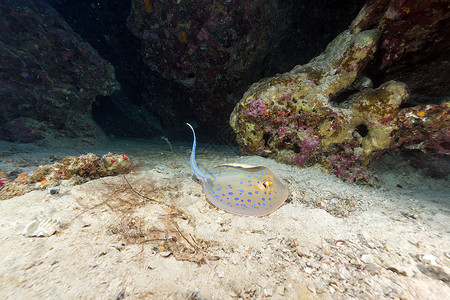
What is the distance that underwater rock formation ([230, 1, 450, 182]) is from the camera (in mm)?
2848

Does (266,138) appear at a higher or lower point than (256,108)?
lower

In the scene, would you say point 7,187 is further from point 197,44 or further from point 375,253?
point 197,44

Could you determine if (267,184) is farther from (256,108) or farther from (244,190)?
(256,108)

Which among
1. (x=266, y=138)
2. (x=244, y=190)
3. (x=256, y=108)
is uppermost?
(x=256, y=108)

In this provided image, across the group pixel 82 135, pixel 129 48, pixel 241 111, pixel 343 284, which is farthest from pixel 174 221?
pixel 129 48

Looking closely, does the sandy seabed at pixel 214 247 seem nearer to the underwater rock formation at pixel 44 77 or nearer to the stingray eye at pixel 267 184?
the stingray eye at pixel 267 184

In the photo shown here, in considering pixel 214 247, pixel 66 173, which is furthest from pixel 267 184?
pixel 66 173

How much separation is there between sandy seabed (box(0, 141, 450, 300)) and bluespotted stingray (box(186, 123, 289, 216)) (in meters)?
0.14

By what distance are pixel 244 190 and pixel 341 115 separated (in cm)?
270

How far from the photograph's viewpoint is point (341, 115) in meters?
3.28

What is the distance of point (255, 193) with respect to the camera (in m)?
2.41

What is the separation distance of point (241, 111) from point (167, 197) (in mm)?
2779

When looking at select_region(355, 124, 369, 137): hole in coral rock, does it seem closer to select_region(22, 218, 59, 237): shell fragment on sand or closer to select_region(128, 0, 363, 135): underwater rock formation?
select_region(128, 0, 363, 135): underwater rock formation

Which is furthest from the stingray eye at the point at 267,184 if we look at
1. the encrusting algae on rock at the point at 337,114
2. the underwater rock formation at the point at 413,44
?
the underwater rock formation at the point at 413,44
